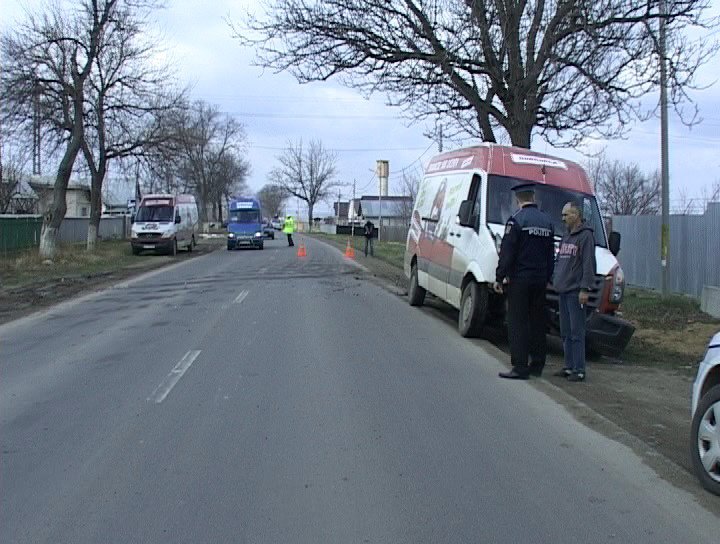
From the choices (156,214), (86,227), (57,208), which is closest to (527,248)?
(57,208)

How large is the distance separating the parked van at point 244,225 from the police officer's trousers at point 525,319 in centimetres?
3542

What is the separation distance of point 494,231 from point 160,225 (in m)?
27.3

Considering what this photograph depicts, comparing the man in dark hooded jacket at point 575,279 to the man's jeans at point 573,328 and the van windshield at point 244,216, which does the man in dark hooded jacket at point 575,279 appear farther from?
the van windshield at point 244,216

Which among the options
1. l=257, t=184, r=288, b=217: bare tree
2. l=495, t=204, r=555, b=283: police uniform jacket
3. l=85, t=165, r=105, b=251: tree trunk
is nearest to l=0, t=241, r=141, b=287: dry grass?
l=85, t=165, r=105, b=251: tree trunk

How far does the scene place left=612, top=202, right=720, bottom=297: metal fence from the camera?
17219 millimetres

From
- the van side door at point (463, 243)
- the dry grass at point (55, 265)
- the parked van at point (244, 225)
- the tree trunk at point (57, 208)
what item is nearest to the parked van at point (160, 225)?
the dry grass at point (55, 265)

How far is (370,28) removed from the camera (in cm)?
1653

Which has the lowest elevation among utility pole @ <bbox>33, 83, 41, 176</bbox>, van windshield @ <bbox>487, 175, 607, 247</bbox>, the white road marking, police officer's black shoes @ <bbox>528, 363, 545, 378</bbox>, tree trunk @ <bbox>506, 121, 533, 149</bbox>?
the white road marking

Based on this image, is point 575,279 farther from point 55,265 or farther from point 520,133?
point 55,265

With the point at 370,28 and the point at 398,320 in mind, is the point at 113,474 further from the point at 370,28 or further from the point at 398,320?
the point at 370,28

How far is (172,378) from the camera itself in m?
8.55

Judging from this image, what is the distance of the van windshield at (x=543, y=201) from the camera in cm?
1144

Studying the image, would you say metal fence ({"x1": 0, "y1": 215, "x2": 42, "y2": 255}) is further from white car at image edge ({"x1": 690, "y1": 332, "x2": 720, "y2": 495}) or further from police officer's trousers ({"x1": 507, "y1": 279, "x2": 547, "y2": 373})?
white car at image edge ({"x1": 690, "y1": 332, "x2": 720, "y2": 495})

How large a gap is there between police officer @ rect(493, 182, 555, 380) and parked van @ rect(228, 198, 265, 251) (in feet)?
116
